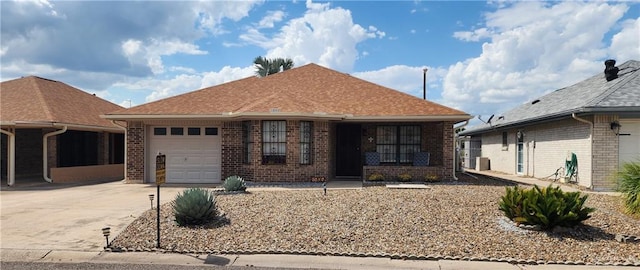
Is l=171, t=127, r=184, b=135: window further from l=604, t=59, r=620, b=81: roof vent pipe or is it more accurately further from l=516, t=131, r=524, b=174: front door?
l=604, t=59, r=620, b=81: roof vent pipe

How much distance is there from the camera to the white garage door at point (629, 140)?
42.0 ft

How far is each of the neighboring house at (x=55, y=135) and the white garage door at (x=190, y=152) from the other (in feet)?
9.48

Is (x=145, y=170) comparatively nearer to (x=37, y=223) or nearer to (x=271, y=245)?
(x=37, y=223)

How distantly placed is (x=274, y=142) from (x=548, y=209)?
906 cm

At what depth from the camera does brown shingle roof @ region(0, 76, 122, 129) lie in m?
16.2

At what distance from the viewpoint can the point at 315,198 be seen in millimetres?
10148

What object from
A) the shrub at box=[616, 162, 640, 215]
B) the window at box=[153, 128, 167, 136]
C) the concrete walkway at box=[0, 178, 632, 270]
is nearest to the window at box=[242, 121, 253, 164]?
the window at box=[153, 128, 167, 136]

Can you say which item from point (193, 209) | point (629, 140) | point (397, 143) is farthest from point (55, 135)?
point (629, 140)

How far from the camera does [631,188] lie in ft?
28.3

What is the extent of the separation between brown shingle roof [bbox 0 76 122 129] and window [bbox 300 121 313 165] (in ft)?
31.9

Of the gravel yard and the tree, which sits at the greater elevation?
the tree

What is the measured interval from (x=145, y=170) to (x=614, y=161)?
16253 millimetres

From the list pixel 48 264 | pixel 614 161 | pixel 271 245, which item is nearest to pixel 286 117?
pixel 271 245

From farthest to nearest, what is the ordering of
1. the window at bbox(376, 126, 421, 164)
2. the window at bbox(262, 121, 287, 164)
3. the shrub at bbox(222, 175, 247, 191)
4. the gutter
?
the window at bbox(376, 126, 421, 164) < the window at bbox(262, 121, 287, 164) < the gutter < the shrub at bbox(222, 175, 247, 191)
